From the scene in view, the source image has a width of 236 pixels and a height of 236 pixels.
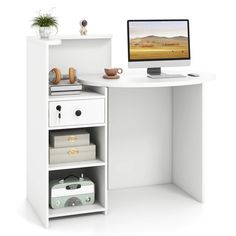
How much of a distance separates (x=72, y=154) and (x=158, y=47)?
42.2 inches

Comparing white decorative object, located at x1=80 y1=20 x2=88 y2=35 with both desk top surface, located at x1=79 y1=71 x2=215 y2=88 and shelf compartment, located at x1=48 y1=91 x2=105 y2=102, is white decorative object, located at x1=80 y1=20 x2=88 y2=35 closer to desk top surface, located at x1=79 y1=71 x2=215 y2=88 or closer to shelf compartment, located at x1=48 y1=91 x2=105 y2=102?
desk top surface, located at x1=79 y1=71 x2=215 y2=88

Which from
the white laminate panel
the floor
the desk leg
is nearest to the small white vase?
the white laminate panel

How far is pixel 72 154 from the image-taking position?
4.97 metres

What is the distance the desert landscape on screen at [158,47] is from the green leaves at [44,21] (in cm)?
61

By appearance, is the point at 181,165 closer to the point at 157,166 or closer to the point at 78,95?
the point at 157,166

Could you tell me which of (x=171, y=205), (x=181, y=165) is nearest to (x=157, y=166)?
(x=181, y=165)

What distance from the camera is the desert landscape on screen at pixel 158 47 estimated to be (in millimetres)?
5203

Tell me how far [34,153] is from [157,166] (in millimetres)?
1165

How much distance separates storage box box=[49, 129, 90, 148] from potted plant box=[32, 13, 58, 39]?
2.34 ft

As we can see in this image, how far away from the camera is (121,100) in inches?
218

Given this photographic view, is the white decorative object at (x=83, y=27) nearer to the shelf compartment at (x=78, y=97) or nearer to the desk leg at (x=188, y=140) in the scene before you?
the shelf compartment at (x=78, y=97)

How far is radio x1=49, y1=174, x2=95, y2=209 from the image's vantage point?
196 inches
